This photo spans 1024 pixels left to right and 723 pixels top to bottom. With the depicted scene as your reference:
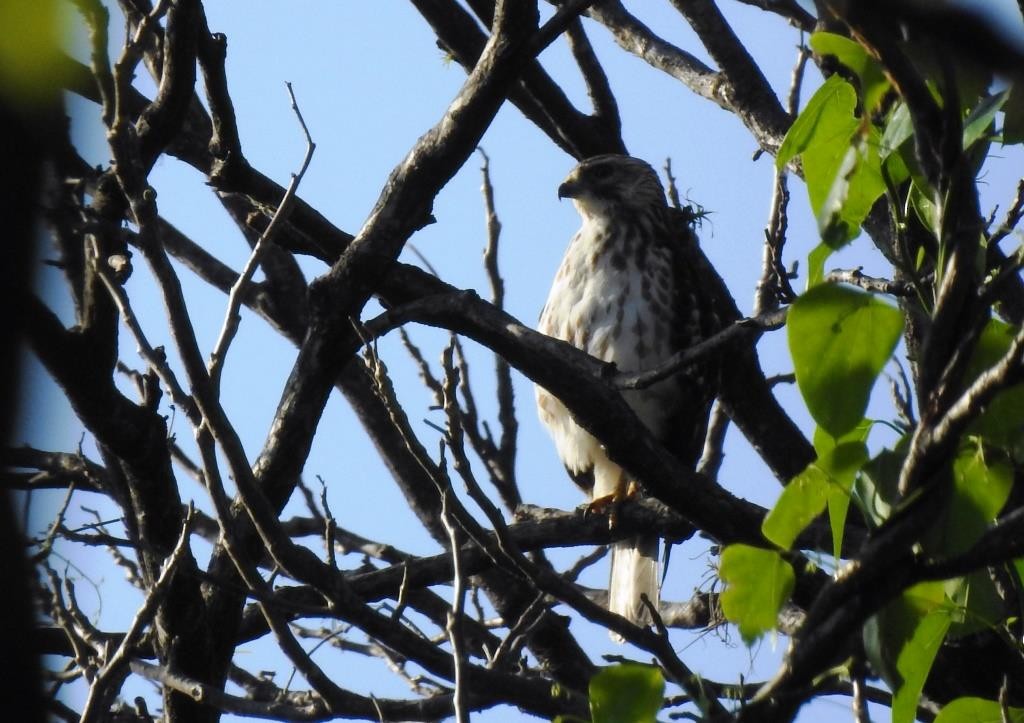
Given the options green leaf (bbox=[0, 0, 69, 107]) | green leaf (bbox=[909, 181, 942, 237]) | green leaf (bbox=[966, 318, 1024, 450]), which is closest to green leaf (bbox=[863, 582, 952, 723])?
green leaf (bbox=[966, 318, 1024, 450])

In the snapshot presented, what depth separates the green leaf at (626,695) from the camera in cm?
177

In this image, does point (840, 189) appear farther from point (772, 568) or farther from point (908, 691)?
point (908, 691)

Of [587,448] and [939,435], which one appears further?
[587,448]

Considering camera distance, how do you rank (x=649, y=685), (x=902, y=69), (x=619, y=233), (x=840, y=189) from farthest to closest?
(x=619, y=233), (x=649, y=685), (x=840, y=189), (x=902, y=69)

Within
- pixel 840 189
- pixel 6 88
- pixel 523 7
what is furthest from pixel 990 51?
pixel 523 7

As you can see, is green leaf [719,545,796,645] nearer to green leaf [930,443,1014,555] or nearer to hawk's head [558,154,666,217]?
green leaf [930,443,1014,555]

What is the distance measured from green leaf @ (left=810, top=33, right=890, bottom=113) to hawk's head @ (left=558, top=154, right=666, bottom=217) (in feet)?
14.2

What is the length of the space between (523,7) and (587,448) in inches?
114

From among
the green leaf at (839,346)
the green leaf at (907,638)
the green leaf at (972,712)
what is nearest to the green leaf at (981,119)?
the green leaf at (839,346)

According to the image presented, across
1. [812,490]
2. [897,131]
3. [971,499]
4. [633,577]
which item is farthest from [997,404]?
[633,577]

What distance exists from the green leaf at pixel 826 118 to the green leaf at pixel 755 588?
514mm

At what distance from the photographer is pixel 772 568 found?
1.72m

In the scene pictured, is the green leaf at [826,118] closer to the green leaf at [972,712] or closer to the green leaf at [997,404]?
the green leaf at [997,404]

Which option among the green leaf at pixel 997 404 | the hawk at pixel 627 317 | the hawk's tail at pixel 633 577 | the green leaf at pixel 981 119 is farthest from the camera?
the hawk at pixel 627 317
